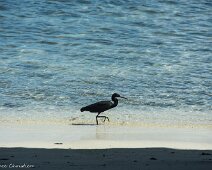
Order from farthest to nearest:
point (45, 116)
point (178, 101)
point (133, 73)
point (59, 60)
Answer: point (59, 60) → point (133, 73) → point (178, 101) → point (45, 116)

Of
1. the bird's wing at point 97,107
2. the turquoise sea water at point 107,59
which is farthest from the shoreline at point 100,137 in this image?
the turquoise sea water at point 107,59

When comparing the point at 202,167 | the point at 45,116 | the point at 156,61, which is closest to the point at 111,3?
the point at 156,61

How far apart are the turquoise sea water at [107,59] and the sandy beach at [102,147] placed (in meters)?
1.17

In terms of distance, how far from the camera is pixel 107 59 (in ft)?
60.7

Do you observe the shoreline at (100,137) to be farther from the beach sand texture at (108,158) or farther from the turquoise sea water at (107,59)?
the turquoise sea water at (107,59)

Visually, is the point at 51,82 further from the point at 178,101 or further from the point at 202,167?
the point at 202,167

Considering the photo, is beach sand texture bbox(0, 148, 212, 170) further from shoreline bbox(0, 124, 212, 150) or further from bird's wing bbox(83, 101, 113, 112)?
bird's wing bbox(83, 101, 113, 112)

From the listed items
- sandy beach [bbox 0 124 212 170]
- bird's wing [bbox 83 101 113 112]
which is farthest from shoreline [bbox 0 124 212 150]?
bird's wing [bbox 83 101 113 112]

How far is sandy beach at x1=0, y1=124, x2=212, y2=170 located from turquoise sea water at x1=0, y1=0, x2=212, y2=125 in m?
1.17

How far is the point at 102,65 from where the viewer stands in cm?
1775

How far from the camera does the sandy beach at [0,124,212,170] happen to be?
7.65 m

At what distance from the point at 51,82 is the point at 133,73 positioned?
7.08 feet

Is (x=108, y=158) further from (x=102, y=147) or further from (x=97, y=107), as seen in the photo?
(x=97, y=107)

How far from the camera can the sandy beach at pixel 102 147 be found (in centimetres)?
765
